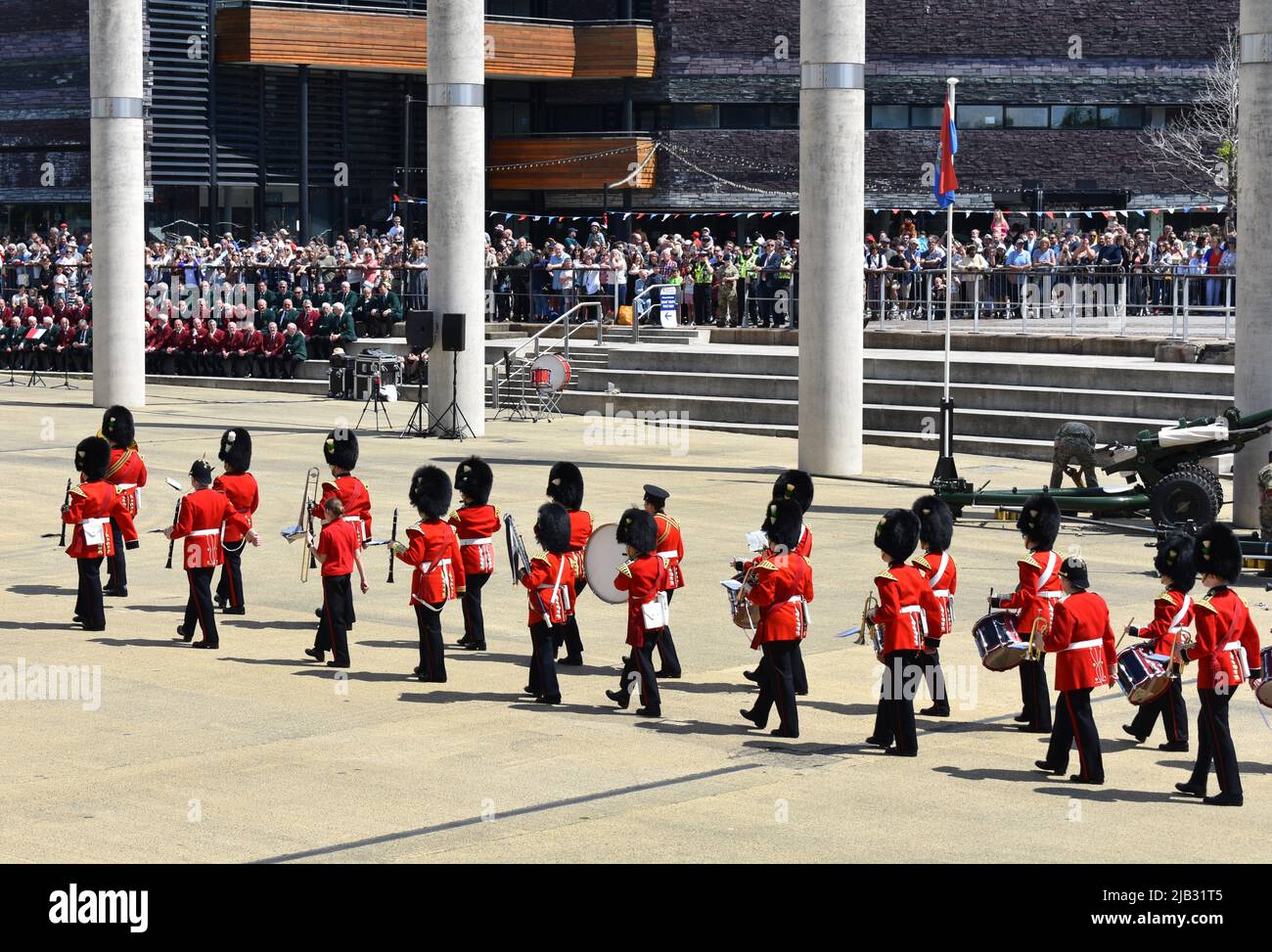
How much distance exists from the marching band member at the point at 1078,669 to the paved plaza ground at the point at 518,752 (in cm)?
21

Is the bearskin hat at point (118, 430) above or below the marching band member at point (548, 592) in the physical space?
Result: above

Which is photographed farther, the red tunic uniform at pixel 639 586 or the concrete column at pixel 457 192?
the concrete column at pixel 457 192

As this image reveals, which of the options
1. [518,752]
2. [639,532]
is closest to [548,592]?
[639,532]

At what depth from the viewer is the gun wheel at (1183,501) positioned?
20203mm

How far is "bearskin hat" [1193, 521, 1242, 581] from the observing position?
458 inches

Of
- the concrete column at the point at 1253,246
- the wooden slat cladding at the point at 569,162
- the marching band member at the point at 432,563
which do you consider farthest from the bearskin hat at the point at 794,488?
the wooden slat cladding at the point at 569,162

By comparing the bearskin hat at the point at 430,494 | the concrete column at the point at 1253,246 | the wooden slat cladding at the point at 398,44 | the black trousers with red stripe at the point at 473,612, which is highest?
the wooden slat cladding at the point at 398,44

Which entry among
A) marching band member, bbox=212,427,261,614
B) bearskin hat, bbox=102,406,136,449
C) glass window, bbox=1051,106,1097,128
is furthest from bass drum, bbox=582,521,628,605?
glass window, bbox=1051,106,1097,128

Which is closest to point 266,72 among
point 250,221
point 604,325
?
point 250,221

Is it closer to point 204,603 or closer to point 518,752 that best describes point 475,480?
point 204,603

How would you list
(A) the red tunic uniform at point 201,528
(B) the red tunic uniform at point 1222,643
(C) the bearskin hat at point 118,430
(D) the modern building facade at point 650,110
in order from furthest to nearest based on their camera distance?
(D) the modern building facade at point 650,110 < (C) the bearskin hat at point 118,430 < (A) the red tunic uniform at point 201,528 < (B) the red tunic uniform at point 1222,643

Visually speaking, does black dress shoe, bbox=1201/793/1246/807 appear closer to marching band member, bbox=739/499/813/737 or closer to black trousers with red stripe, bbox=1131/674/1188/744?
black trousers with red stripe, bbox=1131/674/1188/744

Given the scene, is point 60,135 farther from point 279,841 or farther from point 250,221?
point 279,841

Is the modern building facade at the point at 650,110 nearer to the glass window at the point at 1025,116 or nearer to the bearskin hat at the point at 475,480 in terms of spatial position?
the glass window at the point at 1025,116
